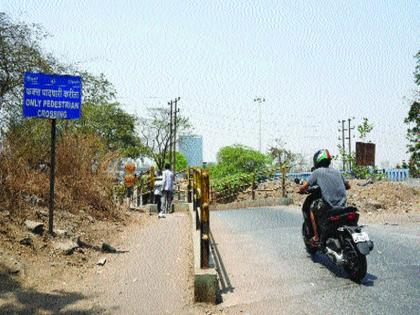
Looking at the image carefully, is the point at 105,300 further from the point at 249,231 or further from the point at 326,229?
the point at 249,231

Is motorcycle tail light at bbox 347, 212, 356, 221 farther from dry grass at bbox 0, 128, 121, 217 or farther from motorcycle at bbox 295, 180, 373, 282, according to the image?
dry grass at bbox 0, 128, 121, 217

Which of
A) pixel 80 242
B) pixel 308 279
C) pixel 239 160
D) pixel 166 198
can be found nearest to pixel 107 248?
pixel 80 242

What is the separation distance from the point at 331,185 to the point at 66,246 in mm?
4072

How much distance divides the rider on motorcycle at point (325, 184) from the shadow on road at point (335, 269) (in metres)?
0.35

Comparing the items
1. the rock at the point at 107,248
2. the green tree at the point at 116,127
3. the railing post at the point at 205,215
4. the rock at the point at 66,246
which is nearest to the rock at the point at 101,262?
the rock at the point at 66,246

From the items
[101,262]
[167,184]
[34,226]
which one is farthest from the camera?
[167,184]

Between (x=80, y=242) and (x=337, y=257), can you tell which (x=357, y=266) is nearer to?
(x=337, y=257)

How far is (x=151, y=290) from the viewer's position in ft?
16.8

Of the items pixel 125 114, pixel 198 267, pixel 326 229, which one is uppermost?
pixel 125 114

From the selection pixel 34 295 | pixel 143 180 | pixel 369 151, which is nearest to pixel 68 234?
pixel 34 295

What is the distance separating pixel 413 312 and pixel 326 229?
66.7 inches

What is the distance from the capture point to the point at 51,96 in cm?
712

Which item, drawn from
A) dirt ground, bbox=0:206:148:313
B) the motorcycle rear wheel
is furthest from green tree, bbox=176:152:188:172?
the motorcycle rear wheel

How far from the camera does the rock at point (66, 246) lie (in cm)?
624
